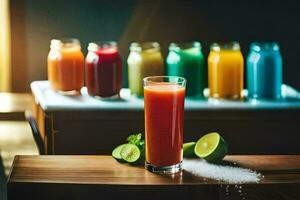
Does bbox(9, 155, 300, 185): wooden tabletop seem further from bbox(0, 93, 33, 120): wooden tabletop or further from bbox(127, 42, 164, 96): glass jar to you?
bbox(0, 93, 33, 120): wooden tabletop

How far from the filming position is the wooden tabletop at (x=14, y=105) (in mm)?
2822

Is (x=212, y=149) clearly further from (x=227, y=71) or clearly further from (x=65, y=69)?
(x=65, y=69)

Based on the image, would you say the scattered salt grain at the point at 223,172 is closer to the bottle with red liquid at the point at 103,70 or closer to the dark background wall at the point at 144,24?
the bottle with red liquid at the point at 103,70

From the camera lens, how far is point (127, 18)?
10.2ft

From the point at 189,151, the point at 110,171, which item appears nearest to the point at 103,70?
the point at 189,151

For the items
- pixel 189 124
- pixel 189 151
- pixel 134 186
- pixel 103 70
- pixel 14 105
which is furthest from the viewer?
pixel 14 105

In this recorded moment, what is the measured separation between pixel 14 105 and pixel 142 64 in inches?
27.1

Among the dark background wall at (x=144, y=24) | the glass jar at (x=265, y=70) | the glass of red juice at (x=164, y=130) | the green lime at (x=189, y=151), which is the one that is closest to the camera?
the glass of red juice at (x=164, y=130)

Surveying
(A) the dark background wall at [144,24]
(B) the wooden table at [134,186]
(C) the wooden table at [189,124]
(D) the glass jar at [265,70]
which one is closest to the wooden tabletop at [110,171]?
(B) the wooden table at [134,186]

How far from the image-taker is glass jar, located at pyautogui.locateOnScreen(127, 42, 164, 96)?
2.56 meters

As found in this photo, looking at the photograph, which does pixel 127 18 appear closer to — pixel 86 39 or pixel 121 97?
pixel 86 39

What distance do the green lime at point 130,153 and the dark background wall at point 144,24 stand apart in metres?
1.53

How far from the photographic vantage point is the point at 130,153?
1.63 metres

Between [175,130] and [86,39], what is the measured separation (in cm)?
162
